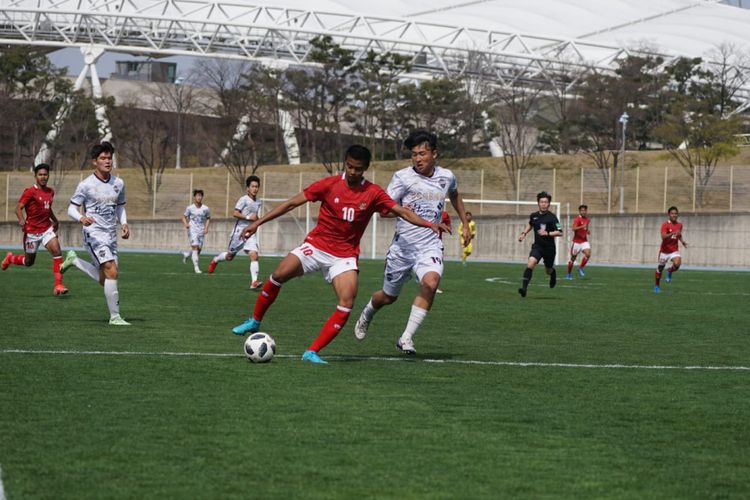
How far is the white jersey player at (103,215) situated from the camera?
555 inches

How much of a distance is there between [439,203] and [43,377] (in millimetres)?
4494

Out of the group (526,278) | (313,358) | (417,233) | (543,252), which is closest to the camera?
(313,358)

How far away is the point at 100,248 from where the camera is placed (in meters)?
14.2

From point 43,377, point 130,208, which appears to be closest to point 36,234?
point 43,377

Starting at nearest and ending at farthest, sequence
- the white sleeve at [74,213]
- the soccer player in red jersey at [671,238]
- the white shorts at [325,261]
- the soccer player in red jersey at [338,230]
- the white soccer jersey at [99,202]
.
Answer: the soccer player in red jersey at [338,230]
the white shorts at [325,261]
the white sleeve at [74,213]
the white soccer jersey at [99,202]
the soccer player in red jersey at [671,238]

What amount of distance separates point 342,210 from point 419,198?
159 cm

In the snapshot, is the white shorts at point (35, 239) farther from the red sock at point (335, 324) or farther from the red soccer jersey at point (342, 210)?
the red sock at point (335, 324)

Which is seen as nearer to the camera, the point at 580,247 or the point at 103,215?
the point at 103,215

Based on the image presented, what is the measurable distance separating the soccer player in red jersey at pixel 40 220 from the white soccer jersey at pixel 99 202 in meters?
5.38

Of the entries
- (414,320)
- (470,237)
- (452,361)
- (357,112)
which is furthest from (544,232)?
(357,112)

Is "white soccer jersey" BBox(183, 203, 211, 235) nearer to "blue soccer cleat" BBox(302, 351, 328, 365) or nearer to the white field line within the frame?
the white field line

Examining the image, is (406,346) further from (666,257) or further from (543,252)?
(666,257)

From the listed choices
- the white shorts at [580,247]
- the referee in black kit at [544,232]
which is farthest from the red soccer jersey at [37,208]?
the white shorts at [580,247]

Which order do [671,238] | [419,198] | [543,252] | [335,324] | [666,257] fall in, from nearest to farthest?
[335,324]
[419,198]
[543,252]
[666,257]
[671,238]
